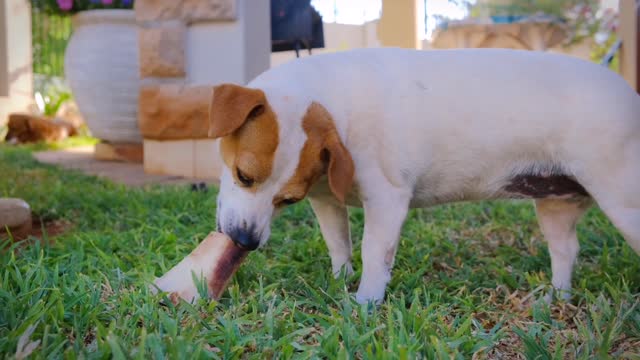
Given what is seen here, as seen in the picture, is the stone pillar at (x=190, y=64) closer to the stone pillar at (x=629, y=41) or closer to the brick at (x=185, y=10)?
the brick at (x=185, y=10)

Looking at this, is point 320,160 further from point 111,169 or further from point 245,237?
point 111,169

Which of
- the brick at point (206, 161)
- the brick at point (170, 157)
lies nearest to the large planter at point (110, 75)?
the brick at point (170, 157)

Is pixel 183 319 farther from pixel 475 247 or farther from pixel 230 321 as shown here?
pixel 475 247

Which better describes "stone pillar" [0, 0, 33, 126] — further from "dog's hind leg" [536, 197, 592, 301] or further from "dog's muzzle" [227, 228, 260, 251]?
"dog's hind leg" [536, 197, 592, 301]

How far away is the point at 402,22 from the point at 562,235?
453 cm

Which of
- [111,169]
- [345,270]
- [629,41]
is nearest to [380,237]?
[345,270]

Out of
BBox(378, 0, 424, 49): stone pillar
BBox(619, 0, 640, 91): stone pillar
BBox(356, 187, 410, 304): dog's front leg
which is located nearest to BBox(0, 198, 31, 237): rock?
BBox(356, 187, 410, 304): dog's front leg

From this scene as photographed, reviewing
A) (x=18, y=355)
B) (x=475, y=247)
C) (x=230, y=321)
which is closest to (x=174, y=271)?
(x=230, y=321)

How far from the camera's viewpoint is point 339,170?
69.3 inches

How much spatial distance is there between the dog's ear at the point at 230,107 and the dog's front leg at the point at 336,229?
0.52 meters

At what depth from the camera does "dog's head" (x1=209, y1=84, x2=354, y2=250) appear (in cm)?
172

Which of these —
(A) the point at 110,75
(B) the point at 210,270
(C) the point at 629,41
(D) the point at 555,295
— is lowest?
(D) the point at 555,295

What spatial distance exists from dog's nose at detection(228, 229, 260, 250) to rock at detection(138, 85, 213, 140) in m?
2.71

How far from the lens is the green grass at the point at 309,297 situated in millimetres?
1489
